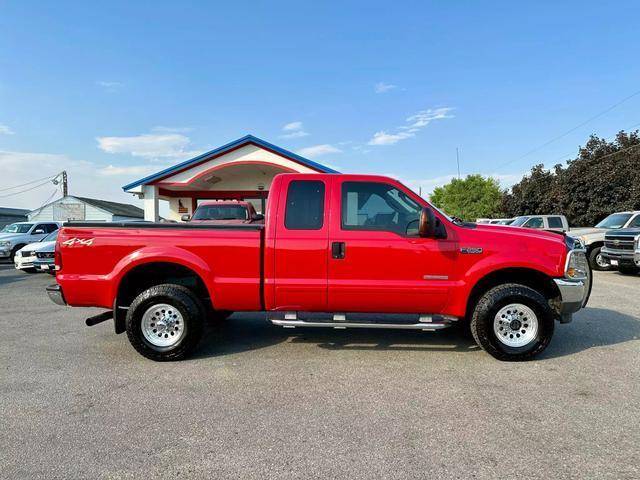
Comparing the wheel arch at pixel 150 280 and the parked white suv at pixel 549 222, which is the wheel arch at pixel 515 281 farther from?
the parked white suv at pixel 549 222

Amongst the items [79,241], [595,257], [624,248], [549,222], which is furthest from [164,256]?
[549,222]

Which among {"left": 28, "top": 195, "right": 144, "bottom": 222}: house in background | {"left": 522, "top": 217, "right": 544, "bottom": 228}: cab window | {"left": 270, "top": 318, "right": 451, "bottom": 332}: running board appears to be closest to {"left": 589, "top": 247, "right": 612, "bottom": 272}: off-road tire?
{"left": 522, "top": 217, "right": 544, "bottom": 228}: cab window

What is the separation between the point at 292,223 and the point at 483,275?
2162mm

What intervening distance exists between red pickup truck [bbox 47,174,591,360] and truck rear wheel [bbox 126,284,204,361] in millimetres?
11

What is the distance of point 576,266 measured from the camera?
15.1 feet

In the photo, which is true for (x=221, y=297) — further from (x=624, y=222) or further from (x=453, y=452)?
(x=624, y=222)

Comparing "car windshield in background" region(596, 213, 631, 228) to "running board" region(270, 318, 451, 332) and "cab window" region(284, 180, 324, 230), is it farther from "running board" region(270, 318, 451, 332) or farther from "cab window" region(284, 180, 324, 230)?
"cab window" region(284, 180, 324, 230)

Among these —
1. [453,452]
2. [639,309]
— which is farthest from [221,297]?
[639,309]

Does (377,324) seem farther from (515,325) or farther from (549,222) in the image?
(549,222)

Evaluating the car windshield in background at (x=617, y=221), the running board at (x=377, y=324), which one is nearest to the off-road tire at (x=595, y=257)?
the car windshield in background at (x=617, y=221)

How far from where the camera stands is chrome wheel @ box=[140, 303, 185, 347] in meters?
4.67

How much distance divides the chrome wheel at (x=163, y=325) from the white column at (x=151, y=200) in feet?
46.6

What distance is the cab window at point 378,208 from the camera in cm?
463

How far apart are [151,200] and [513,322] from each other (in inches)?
653
